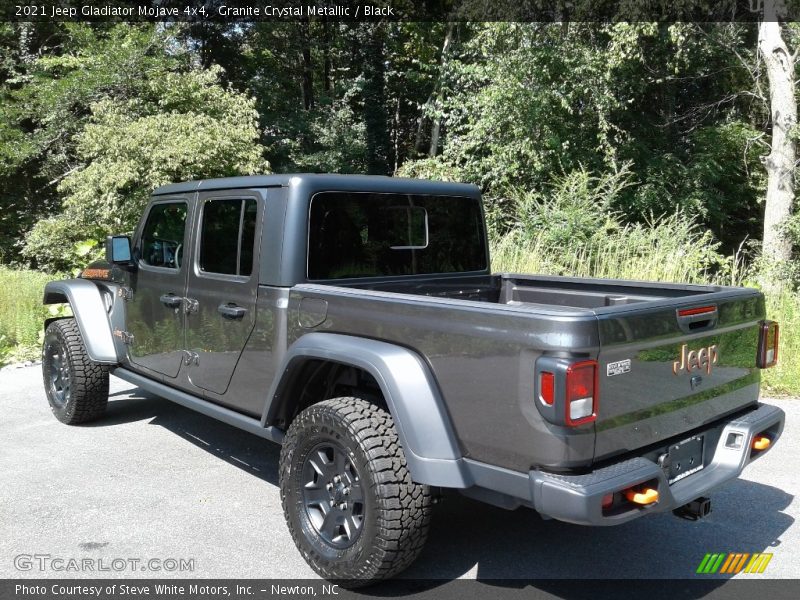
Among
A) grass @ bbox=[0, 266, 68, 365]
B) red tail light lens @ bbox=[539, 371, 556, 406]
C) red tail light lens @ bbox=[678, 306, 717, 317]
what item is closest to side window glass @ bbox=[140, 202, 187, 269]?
red tail light lens @ bbox=[539, 371, 556, 406]

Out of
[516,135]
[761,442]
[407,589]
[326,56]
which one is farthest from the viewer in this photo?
[326,56]

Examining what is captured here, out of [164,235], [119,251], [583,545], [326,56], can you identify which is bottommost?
[583,545]

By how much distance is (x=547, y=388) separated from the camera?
2.55 metres

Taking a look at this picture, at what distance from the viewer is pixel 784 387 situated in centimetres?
649

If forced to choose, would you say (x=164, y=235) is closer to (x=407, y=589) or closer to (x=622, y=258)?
(x=407, y=589)

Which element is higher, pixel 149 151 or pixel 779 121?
pixel 779 121

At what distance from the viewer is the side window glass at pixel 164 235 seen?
457 cm

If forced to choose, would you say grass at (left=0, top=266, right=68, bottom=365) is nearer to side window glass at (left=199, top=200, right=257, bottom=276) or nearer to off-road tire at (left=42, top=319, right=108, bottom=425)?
off-road tire at (left=42, top=319, right=108, bottom=425)

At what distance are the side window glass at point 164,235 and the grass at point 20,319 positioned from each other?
14.4 feet

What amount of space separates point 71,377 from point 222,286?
2.10 m

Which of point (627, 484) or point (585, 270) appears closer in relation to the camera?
point (627, 484)

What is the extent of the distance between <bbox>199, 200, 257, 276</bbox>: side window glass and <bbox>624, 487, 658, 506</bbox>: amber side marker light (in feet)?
7.20

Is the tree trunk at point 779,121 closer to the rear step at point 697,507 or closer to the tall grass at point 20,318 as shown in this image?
the rear step at point 697,507

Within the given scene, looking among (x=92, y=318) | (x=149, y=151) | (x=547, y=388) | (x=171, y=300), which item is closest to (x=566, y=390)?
(x=547, y=388)
